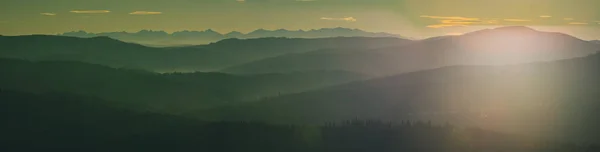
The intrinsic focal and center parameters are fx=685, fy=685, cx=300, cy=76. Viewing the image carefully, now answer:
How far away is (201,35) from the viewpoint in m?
5.02

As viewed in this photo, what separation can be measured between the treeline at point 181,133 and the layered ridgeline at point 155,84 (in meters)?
0.09

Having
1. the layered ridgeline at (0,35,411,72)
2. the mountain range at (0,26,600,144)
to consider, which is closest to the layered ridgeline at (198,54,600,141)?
the mountain range at (0,26,600,144)

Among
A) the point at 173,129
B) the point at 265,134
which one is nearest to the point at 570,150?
the point at 265,134

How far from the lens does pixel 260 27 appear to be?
5125 mm

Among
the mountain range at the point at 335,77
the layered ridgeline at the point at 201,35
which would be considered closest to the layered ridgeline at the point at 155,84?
the mountain range at the point at 335,77

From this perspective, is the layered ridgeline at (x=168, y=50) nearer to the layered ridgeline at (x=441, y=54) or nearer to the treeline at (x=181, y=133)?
the layered ridgeline at (x=441, y=54)

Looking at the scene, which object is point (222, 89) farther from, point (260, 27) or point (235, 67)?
point (260, 27)

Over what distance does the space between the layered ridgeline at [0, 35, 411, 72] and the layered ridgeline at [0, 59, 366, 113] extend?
0.07m

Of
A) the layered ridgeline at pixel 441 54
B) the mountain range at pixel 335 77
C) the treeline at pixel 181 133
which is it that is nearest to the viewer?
the treeline at pixel 181 133

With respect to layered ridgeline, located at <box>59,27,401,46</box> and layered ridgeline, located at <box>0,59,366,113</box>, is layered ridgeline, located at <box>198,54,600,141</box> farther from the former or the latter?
layered ridgeline, located at <box>59,27,401,46</box>

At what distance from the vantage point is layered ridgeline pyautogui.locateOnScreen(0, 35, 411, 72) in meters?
4.94

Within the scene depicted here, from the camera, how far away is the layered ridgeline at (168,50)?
4.94m

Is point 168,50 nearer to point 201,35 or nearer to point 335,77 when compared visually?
point 201,35

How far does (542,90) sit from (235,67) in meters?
2.36
